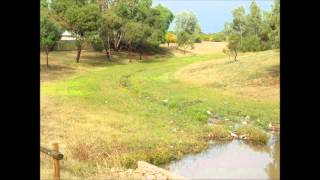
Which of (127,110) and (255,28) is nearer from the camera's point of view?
(127,110)

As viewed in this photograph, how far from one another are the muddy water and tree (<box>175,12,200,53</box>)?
138 cm

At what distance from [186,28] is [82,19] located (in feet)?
4.33

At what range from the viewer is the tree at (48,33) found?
5.82 meters

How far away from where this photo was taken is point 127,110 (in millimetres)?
5977

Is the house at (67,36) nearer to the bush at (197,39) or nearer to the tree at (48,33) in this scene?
the tree at (48,33)

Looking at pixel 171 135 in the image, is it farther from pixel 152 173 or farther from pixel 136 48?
pixel 136 48

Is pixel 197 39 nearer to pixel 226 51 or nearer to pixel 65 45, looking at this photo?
pixel 226 51

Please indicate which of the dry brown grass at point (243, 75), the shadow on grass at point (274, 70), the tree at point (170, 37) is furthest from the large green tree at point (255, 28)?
the tree at point (170, 37)

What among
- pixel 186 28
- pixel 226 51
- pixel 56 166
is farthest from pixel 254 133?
pixel 56 166

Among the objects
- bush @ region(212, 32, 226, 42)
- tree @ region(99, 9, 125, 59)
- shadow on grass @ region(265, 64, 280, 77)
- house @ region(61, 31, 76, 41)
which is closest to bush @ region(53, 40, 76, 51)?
house @ region(61, 31, 76, 41)

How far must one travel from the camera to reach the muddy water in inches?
224

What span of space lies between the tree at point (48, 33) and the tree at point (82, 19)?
0.64ft

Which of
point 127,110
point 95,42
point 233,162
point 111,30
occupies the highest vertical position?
point 111,30

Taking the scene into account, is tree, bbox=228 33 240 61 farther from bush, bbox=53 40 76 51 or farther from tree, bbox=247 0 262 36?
bush, bbox=53 40 76 51
